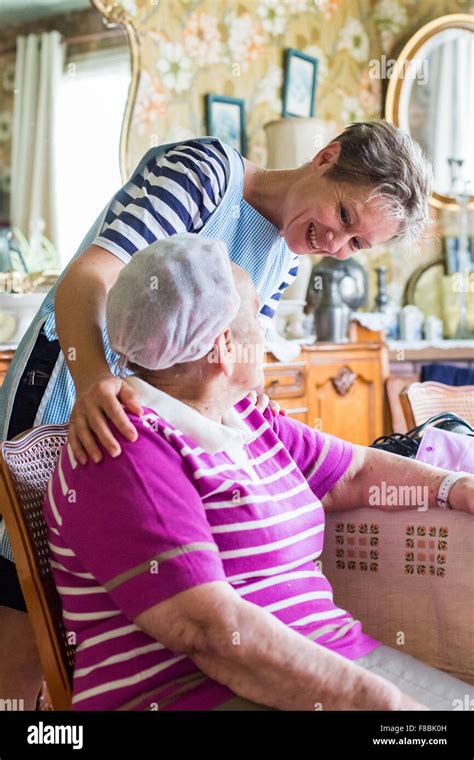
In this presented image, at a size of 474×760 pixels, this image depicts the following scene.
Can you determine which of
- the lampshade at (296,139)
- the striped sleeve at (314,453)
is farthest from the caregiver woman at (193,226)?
the lampshade at (296,139)

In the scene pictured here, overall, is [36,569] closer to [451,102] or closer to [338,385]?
[338,385]

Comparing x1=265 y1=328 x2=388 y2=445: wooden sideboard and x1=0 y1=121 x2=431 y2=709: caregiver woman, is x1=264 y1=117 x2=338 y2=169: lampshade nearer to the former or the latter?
x1=265 y1=328 x2=388 y2=445: wooden sideboard

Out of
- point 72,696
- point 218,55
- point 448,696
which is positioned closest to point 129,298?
point 72,696

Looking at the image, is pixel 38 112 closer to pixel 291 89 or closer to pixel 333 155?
pixel 291 89

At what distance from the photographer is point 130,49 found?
3492mm

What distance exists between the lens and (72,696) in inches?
45.8

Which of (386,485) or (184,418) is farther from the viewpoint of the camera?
(386,485)

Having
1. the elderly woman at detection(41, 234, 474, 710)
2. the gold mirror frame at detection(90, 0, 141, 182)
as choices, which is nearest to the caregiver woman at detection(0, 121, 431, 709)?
the elderly woman at detection(41, 234, 474, 710)

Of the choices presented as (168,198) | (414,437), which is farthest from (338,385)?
(168,198)

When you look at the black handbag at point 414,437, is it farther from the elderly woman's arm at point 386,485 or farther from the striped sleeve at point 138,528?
the striped sleeve at point 138,528

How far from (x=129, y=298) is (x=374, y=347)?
278 cm

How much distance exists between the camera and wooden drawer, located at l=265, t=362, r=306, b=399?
322cm

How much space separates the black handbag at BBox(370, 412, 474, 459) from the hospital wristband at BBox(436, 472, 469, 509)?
0.24m

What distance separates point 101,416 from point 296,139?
119 inches
